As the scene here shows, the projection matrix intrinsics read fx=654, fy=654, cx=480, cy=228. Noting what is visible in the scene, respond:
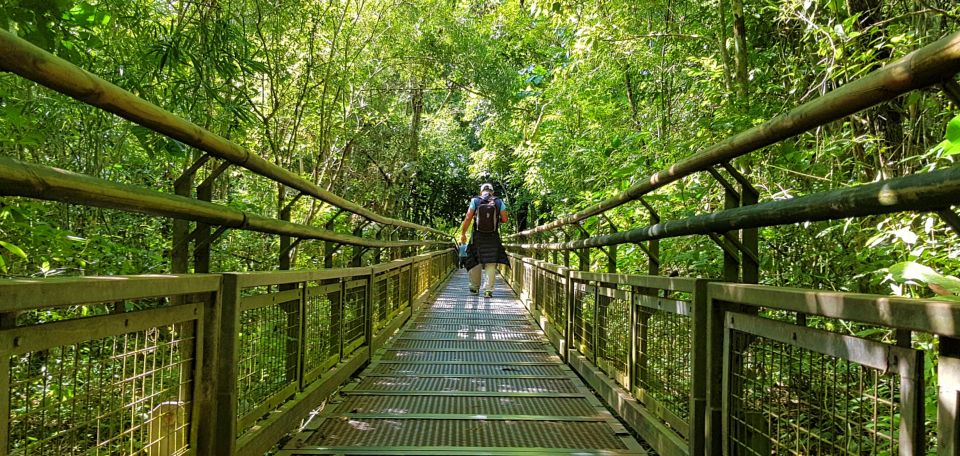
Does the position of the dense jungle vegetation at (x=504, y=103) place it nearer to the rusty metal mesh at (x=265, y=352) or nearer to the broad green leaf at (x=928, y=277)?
the broad green leaf at (x=928, y=277)

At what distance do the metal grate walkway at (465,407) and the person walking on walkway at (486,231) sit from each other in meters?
3.02

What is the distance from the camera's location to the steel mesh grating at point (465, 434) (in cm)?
282

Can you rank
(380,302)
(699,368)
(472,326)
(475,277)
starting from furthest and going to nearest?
(475,277), (472,326), (380,302), (699,368)

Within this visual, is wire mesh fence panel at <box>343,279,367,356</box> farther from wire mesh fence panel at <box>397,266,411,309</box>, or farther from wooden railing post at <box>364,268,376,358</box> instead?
wire mesh fence panel at <box>397,266,411,309</box>

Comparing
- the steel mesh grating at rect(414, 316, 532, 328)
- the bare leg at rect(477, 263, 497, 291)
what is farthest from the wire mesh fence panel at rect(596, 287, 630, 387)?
the bare leg at rect(477, 263, 497, 291)

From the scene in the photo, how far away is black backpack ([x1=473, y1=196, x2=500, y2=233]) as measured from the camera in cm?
872

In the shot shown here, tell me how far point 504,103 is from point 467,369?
461 inches

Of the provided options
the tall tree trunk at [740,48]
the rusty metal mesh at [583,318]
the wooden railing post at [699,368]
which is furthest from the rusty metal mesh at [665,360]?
the tall tree trunk at [740,48]

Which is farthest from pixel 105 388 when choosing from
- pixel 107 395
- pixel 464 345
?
pixel 464 345

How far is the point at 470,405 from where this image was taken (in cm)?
354

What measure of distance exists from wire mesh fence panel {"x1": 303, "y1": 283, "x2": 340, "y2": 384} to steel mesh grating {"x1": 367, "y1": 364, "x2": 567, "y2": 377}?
0.78 meters

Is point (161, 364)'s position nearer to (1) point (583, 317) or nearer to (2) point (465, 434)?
(2) point (465, 434)

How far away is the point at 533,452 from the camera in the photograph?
2.65 m

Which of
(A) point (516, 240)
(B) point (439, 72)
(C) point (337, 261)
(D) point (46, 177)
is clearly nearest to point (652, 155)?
(C) point (337, 261)
